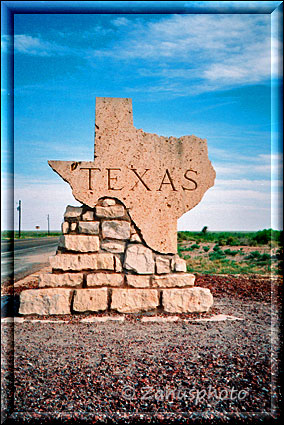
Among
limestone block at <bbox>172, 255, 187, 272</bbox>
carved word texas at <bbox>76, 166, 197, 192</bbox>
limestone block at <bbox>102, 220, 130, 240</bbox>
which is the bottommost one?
limestone block at <bbox>172, 255, 187, 272</bbox>

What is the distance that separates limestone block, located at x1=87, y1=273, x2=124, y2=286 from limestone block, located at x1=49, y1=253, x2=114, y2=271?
0.12 m

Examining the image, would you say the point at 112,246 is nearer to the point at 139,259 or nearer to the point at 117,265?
the point at 117,265

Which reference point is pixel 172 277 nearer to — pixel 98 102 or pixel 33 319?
pixel 33 319

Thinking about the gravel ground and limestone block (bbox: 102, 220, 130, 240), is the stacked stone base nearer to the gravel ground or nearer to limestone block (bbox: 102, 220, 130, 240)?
limestone block (bbox: 102, 220, 130, 240)

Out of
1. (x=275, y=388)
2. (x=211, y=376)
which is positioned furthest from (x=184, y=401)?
(x=275, y=388)

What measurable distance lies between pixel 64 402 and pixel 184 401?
1.03 m

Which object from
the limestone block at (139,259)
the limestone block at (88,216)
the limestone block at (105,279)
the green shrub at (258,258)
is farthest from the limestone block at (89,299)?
the green shrub at (258,258)

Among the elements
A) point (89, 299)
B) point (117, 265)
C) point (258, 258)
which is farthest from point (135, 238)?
point (258, 258)

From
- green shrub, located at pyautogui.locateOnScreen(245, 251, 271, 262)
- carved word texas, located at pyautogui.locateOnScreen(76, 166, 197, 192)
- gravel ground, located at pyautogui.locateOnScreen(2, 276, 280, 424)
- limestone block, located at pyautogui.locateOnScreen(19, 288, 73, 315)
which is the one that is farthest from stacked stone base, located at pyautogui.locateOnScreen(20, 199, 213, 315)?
green shrub, located at pyautogui.locateOnScreen(245, 251, 271, 262)

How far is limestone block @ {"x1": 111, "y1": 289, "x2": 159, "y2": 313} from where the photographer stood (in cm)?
596

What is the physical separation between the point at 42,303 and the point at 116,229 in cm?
163

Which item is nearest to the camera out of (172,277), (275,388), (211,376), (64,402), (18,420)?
(18,420)

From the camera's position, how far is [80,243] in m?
6.09

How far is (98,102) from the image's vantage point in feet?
20.4
